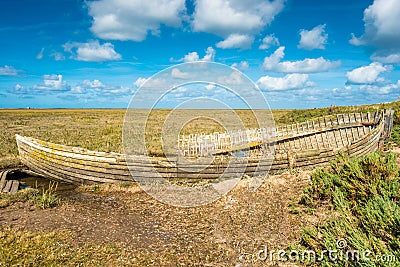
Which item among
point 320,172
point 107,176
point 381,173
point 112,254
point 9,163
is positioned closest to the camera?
point 112,254

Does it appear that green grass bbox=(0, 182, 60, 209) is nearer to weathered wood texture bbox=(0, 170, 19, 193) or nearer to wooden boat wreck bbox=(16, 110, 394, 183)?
weathered wood texture bbox=(0, 170, 19, 193)

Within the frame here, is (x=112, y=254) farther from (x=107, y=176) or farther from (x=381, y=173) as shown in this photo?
(x=381, y=173)

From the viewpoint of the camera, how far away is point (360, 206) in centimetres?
671

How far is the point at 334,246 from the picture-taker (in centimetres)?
507

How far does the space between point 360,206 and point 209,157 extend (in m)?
6.27

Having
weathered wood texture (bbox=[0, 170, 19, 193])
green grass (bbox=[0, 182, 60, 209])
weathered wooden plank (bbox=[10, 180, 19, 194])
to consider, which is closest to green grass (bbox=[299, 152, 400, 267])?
green grass (bbox=[0, 182, 60, 209])

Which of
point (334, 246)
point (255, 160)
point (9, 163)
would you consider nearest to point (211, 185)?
point (255, 160)

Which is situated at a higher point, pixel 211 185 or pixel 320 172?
pixel 320 172

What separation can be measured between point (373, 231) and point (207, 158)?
6931 millimetres

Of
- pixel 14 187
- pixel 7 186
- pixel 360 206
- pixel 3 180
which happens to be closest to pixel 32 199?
pixel 14 187

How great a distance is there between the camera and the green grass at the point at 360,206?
477 centimetres

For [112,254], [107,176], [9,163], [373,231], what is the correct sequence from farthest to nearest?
1. [9,163]
2. [107,176]
3. [112,254]
4. [373,231]

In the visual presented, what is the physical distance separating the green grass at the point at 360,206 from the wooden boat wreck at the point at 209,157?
2.52 m

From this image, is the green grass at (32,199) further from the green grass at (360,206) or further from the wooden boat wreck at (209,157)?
the green grass at (360,206)
